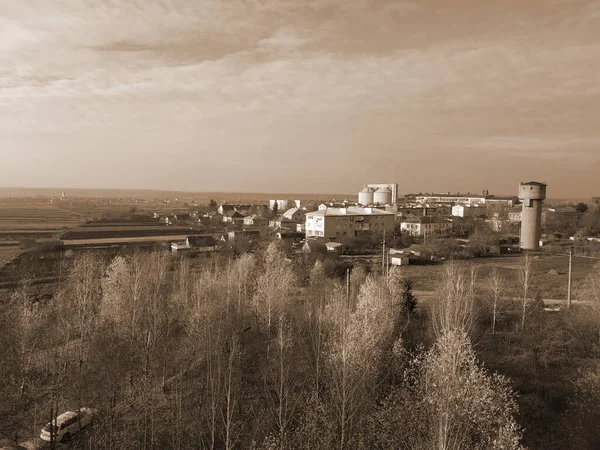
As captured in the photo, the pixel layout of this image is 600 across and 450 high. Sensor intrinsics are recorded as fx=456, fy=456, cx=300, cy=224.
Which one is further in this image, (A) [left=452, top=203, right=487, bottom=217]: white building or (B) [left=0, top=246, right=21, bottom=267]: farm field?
(A) [left=452, top=203, right=487, bottom=217]: white building

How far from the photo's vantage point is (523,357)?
1469 cm

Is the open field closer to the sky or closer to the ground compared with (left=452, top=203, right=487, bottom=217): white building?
closer to the ground

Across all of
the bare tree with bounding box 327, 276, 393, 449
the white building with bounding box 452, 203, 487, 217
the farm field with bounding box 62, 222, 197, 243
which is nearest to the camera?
the bare tree with bounding box 327, 276, 393, 449

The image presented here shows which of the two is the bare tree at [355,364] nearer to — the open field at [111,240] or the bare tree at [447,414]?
the bare tree at [447,414]

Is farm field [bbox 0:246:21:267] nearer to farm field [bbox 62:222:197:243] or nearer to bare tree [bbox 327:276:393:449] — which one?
farm field [bbox 62:222:197:243]

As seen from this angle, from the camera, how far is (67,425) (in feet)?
35.1

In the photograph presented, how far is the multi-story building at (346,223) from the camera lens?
4284cm

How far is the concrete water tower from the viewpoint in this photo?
3816 cm

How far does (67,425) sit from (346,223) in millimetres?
35096

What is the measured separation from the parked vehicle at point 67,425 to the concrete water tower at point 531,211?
122 feet

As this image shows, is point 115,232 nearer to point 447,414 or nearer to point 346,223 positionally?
point 346,223

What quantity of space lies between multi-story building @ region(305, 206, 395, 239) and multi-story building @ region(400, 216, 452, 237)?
2.64 m

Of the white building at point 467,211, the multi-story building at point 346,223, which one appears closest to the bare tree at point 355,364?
the multi-story building at point 346,223

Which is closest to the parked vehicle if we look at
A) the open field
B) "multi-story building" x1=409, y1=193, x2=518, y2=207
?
the open field
